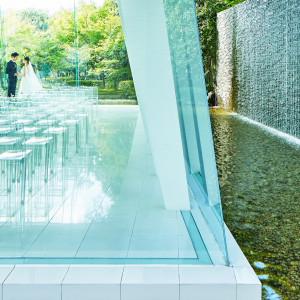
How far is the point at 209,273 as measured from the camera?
122 inches

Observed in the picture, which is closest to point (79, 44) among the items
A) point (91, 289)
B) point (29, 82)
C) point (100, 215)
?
point (29, 82)

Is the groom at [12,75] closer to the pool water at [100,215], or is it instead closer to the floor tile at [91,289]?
the pool water at [100,215]

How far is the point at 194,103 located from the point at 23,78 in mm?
1336

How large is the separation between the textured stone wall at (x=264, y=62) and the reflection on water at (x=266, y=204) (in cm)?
172

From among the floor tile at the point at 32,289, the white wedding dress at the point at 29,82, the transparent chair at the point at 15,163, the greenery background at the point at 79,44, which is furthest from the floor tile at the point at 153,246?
the white wedding dress at the point at 29,82

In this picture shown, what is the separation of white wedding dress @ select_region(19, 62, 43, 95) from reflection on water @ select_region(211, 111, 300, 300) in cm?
213

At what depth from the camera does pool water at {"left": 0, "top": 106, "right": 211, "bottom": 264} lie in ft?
11.0

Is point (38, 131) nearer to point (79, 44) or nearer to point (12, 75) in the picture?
point (12, 75)

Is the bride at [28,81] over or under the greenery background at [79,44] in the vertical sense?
under

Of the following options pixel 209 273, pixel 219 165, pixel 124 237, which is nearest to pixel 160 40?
pixel 124 237

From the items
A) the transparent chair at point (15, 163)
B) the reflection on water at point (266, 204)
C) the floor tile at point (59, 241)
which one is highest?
the transparent chair at point (15, 163)

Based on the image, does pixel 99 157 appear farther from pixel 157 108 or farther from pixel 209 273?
pixel 209 273

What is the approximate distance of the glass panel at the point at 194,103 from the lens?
336 centimetres

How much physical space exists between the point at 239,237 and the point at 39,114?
204 centimetres
